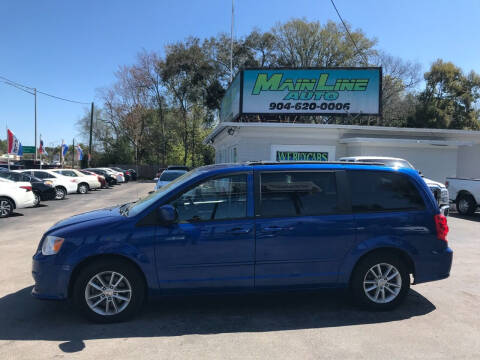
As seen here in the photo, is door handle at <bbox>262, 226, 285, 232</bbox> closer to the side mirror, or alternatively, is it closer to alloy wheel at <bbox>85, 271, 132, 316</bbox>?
the side mirror

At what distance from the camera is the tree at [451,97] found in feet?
118

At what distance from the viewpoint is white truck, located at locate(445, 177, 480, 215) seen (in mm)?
12547

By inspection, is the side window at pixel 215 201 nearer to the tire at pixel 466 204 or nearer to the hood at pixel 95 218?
the hood at pixel 95 218

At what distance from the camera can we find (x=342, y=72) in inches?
674

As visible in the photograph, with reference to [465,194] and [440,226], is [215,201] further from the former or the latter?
[465,194]

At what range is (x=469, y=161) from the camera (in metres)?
17.8

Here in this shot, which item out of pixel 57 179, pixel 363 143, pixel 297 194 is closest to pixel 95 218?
pixel 297 194

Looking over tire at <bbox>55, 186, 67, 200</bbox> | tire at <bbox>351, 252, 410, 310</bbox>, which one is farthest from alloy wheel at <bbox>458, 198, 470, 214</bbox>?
tire at <bbox>55, 186, 67, 200</bbox>

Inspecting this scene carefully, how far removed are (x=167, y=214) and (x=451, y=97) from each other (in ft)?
133

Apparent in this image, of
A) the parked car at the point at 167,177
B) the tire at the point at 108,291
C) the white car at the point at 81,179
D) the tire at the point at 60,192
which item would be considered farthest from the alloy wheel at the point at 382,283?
the white car at the point at 81,179

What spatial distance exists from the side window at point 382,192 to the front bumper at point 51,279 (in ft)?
10.6

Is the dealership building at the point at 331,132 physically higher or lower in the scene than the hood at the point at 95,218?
higher

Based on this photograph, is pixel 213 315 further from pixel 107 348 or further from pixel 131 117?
pixel 131 117

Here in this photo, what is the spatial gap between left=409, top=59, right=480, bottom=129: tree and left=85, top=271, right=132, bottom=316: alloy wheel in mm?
37347
